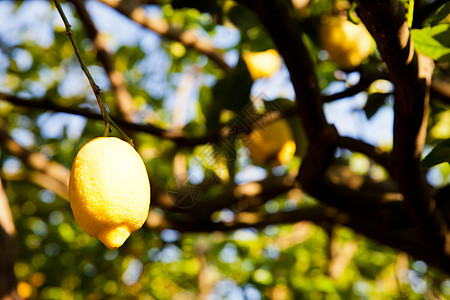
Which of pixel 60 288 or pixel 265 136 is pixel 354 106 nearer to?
pixel 265 136

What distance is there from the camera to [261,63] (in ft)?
5.77

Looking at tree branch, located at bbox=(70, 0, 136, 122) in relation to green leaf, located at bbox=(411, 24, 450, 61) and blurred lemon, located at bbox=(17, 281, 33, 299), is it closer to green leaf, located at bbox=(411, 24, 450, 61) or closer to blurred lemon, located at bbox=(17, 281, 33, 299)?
blurred lemon, located at bbox=(17, 281, 33, 299)

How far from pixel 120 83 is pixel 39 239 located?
3.92 feet

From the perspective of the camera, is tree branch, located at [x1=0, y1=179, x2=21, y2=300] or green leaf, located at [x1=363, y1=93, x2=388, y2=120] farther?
green leaf, located at [x1=363, y1=93, x2=388, y2=120]

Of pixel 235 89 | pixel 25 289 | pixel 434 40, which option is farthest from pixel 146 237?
pixel 434 40

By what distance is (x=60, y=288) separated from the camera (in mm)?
2617

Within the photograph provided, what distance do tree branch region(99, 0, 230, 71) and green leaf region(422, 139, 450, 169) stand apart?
4.19 feet

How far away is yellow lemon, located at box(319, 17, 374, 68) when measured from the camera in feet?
4.89

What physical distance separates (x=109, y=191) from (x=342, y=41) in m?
1.10

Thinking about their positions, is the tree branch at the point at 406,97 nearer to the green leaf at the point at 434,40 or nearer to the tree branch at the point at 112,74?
the green leaf at the point at 434,40

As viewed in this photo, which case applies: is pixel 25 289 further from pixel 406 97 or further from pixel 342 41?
pixel 406 97

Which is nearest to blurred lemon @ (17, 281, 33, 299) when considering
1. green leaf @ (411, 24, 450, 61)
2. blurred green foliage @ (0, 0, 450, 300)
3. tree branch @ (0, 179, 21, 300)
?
blurred green foliage @ (0, 0, 450, 300)

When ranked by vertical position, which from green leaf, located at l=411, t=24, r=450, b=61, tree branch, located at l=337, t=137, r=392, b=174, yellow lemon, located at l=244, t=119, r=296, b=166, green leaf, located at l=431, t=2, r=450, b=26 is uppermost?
green leaf, located at l=431, t=2, r=450, b=26

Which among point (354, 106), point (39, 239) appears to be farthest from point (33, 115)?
point (354, 106)
